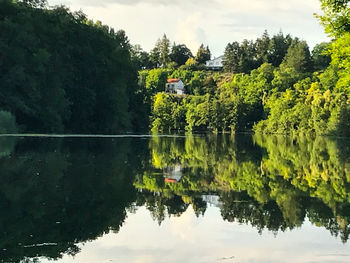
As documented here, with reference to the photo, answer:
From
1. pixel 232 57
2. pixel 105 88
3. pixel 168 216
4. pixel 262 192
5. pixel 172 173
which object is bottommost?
pixel 168 216

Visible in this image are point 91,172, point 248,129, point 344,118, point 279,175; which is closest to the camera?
point 91,172

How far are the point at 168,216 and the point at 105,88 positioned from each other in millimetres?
63145

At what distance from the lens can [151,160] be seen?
1099 inches

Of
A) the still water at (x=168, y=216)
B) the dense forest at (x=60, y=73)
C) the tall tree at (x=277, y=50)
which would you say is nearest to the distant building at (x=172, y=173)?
the still water at (x=168, y=216)

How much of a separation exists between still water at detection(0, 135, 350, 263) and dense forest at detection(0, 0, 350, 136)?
24.8m

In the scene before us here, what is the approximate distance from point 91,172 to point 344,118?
70.5 meters

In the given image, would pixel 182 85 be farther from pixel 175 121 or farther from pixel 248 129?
pixel 248 129

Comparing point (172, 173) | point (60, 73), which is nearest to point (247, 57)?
point (60, 73)

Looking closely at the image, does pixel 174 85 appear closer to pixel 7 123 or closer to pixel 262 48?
pixel 262 48

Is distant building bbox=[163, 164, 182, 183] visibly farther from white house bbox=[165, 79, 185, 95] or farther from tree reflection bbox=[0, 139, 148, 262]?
white house bbox=[165, 79, 185, 95]

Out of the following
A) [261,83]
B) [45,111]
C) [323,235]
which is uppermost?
[261,83]

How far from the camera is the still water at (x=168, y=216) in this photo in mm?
9383

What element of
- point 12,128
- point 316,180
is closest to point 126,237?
point 316,180

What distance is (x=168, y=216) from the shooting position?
1269cm
